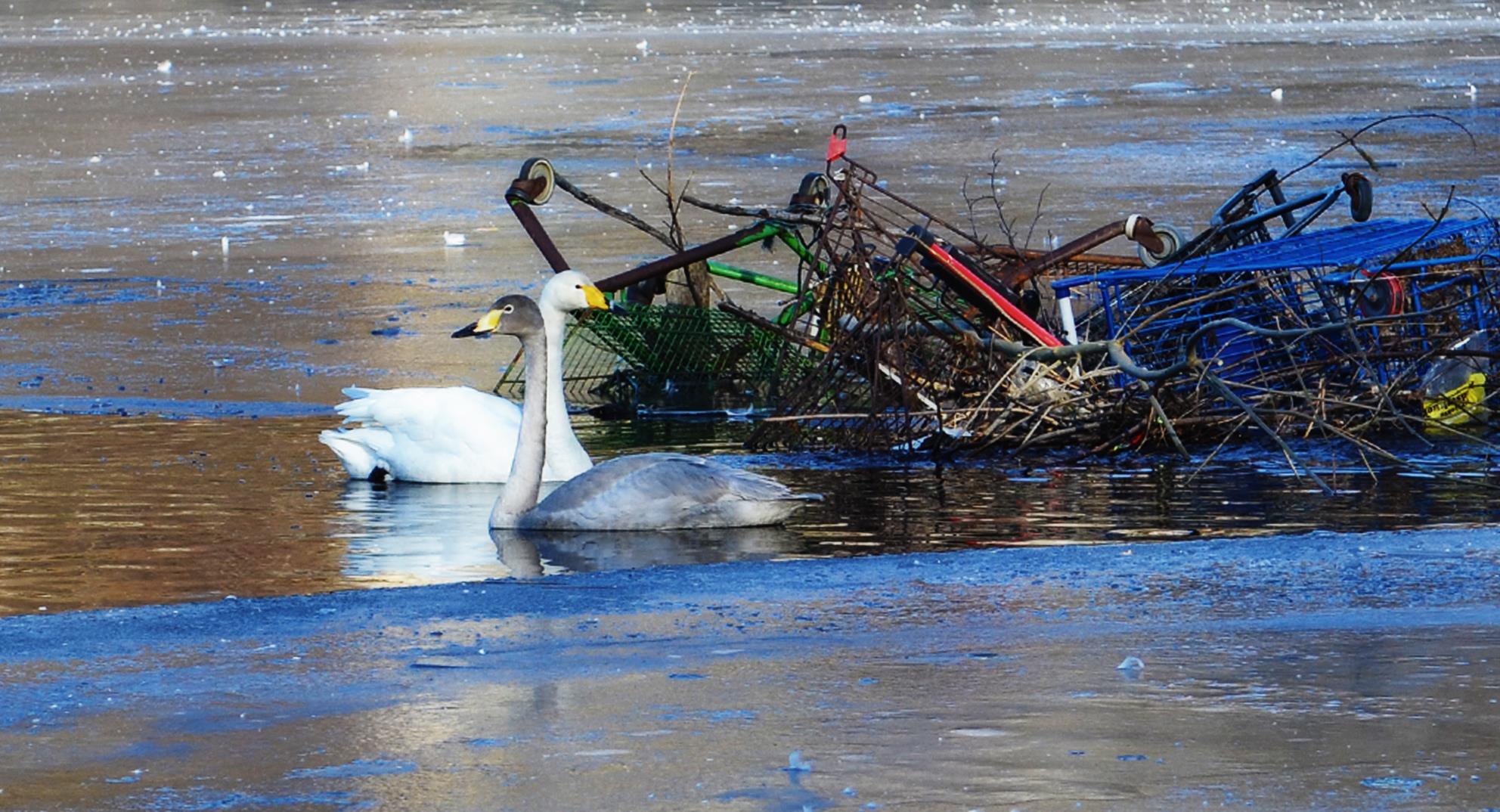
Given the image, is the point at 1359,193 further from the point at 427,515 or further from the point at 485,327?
the point at 427,515

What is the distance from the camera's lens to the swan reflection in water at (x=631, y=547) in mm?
7609

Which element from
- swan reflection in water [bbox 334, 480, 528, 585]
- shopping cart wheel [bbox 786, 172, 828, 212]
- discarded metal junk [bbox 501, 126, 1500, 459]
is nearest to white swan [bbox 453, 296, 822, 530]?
swan reflection in water [bbox 334, 480, 528, 585]

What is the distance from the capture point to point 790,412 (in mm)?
10242

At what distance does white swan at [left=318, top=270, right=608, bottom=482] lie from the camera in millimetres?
9062

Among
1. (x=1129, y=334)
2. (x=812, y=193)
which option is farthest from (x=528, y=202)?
(x=1129, y=334)

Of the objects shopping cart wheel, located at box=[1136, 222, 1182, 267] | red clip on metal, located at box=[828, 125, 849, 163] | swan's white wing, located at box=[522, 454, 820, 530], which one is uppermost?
red clip on metal, located at box=[828, 125, 849, 163]

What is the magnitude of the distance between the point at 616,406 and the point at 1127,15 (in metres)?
37.8

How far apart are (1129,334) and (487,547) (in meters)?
3.02

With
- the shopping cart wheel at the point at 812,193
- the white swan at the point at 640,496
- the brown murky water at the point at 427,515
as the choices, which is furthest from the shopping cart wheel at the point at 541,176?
the white swan at the point at 640,496

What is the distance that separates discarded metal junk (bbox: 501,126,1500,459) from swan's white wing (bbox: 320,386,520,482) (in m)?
1.21

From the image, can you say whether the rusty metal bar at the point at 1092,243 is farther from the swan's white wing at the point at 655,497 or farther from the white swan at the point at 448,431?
the swan's white wing at the point at 655,497

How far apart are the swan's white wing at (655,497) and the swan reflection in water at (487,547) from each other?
55 mm

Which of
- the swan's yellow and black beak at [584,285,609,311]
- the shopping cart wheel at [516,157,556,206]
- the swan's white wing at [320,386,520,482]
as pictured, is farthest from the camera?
the shopping cart wheel at [516,157,556,206]

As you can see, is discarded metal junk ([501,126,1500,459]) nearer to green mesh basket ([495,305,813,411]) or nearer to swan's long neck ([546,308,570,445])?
green mesh basket ([495,305,813,411])
